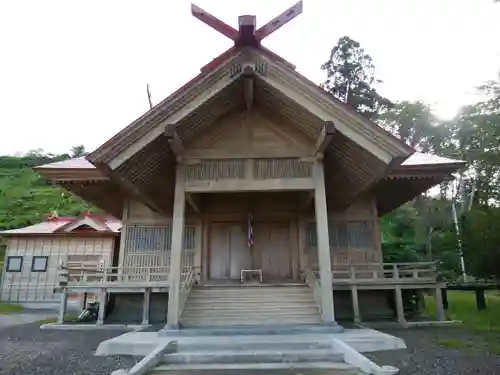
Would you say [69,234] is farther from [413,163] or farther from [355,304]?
[413,163]

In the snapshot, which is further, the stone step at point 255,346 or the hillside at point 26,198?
the hillside at point 26,198

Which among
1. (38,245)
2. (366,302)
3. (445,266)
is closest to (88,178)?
(366,302)

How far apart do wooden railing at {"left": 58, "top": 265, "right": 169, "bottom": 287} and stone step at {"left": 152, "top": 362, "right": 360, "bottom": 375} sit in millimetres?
5728

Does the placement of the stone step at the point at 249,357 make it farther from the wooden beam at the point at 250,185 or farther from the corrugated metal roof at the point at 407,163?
the corrugated metal roof at the point at 407,163

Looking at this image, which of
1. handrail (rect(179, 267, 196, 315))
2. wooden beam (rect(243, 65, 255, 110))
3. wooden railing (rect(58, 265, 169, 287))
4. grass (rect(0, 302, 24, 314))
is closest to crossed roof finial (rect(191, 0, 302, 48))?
wooden beam (rect(243, 65, 255, 110))

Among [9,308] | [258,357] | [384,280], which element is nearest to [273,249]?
[384,280]

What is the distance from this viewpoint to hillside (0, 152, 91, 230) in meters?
40.1

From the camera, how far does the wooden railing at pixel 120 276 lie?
35.4 ft

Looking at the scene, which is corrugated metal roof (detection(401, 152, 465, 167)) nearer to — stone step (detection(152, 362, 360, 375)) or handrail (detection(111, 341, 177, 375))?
stone step (detection(152, 362, 360, 375))

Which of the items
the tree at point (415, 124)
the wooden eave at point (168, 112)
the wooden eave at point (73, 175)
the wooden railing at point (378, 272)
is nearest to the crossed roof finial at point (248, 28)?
the wooden eave at point (168, 112)

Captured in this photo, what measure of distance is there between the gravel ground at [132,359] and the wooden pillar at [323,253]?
1.57m

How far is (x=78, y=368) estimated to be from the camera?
5.15 meters

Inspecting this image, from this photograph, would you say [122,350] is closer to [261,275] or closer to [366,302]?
[261,275]

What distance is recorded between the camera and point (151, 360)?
190 inches
